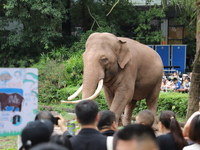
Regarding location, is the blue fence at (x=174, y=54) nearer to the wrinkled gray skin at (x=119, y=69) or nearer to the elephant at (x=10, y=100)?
the wrinkled gray skin at (x=119, y=69)

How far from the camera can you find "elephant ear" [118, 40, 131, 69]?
6.49 m

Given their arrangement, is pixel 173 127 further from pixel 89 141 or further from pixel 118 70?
pixel 118 70

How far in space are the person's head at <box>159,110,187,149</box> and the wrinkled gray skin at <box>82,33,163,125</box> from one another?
2384 mm

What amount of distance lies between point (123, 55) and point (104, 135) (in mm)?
3240

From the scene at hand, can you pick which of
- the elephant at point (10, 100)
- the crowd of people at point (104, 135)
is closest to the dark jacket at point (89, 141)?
the crowd of people at point (104, 135)

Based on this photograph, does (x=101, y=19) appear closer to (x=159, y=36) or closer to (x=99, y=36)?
(x=159, y=36)

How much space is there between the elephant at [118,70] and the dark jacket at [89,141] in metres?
2.62

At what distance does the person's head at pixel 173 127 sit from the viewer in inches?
142

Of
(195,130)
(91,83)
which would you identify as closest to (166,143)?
(195,130)

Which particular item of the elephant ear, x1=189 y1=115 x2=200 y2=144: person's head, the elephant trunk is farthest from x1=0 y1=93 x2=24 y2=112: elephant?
the elephant ear

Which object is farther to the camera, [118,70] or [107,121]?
[118,70]

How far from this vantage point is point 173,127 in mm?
3668

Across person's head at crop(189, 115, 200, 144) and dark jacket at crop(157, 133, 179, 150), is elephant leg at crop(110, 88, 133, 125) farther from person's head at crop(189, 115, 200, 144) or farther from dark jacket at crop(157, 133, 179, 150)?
person's head at crop(189, 115, 200, 144)

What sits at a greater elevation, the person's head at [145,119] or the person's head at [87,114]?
the person's head at [87,114]
